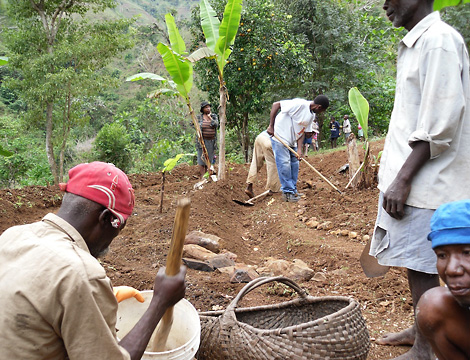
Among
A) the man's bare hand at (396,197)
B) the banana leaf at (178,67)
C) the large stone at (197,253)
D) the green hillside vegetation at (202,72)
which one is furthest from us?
the green hillside vegetation at (202,72)

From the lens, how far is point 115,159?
47.5 ft

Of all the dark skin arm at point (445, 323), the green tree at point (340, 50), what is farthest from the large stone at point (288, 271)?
the green tree at point (340, 50)

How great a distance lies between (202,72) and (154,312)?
11.5 meters

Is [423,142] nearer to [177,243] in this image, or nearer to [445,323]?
[445,323]

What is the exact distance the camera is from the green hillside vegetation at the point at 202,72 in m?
11.6

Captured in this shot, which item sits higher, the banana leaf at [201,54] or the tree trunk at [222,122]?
the banana leaf at [201,54]

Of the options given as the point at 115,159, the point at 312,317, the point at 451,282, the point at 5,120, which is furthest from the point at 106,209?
the point at 5,120

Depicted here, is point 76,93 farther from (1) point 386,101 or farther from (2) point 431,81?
(2) point 431,81

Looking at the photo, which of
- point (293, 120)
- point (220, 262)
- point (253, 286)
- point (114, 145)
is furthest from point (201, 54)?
point (114, 145)

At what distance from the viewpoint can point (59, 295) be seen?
4.21 feet

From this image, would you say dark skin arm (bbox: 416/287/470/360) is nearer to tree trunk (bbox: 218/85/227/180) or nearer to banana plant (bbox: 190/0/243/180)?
banana plant (bbox: 190/0/243/180)

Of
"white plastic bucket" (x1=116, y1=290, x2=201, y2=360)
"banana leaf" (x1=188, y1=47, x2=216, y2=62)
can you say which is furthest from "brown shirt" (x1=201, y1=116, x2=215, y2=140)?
"white plastic bucket" (x1=116, y1=290, x2=201, y2=360)

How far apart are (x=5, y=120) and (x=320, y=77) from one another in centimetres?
1121

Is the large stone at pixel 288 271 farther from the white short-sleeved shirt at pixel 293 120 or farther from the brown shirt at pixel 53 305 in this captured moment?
the white short-sleeved shirt at pixel 293 120
